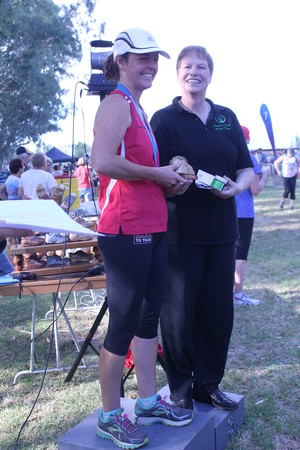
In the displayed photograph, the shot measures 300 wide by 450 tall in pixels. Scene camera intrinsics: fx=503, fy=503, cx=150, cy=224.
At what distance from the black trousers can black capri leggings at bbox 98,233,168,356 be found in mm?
373

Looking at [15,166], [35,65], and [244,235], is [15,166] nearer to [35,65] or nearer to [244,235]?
[244,235]

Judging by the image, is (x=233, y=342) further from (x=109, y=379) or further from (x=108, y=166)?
(x=108, y=166)

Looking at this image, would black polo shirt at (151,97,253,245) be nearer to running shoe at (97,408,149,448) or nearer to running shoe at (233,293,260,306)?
running shoe at (97,408,149,448)

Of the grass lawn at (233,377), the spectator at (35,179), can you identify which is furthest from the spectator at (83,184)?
the grass lawn at (233,377)

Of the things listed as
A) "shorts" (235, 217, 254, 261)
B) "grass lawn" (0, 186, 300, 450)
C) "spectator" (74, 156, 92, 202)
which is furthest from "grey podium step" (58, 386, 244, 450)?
"spectator" (74, 156, 92, 202)

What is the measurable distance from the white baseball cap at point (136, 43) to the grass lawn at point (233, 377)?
197 cm

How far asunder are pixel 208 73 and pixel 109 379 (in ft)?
5.04

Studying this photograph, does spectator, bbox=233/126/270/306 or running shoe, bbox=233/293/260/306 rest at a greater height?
spectator, bbox=233/126/270/306

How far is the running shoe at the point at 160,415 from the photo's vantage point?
7.48 feet

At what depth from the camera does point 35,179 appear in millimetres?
7035

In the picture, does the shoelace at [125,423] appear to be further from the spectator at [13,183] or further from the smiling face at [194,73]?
the spectator at [13,183]

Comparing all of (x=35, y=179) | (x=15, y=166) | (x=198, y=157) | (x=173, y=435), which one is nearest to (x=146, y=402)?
(x=173, y=435)

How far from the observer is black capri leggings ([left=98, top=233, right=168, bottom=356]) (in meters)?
2.05

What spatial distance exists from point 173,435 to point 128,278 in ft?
2.40
